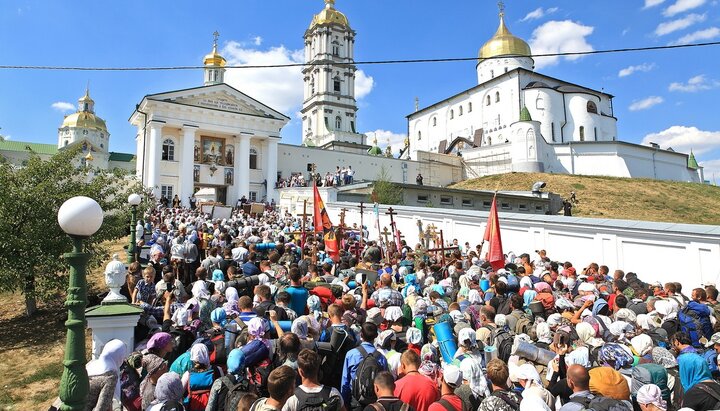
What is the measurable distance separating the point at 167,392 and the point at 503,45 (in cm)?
7234

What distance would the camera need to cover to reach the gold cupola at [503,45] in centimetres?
6588

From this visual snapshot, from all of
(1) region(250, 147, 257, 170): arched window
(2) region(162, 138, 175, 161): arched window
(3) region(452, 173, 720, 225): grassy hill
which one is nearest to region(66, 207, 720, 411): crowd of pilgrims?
(3) region(452, 173, 720, 225): grassy hill

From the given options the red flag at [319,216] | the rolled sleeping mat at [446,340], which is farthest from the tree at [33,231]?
the rolled sleeping mat at [446,340]

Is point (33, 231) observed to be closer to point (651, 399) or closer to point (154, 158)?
point (651, 399)

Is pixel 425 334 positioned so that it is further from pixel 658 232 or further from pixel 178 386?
pixel 658 232

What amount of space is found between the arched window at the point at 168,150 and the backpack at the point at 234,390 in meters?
37.4

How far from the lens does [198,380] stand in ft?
13.0

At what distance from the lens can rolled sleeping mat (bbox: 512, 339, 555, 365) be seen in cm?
450

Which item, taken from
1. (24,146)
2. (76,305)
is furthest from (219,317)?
(24,146)

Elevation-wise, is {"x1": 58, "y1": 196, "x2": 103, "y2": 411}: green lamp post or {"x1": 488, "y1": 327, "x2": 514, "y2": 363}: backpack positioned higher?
{"x1": 58, "y1": 196, "x2": 103, "y2": 411}: green lamp post

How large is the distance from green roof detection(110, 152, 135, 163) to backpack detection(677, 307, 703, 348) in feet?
262

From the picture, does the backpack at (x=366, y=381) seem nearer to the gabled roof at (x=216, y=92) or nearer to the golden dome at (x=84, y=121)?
the gabled roof at (x=216, y=92)

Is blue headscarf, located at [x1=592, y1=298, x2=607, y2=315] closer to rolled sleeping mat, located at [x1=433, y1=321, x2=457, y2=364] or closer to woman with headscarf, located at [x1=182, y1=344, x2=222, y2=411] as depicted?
rolled sleeping mat, located at [x1=433, y1=321, x2=457, y2=364]

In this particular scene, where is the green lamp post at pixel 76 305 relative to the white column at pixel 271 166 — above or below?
below
